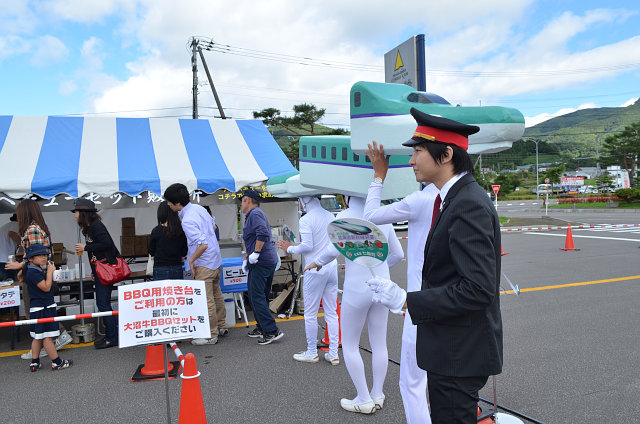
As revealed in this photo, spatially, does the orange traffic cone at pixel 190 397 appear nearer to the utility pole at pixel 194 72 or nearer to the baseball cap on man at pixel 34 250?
the baseball cap on man at pixel 34 250

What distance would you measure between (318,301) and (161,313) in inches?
73.8

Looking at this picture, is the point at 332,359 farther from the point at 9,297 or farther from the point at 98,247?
the point at 9,297

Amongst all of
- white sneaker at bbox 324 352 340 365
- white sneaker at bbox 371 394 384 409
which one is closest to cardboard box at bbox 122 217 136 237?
white sneaker at bbox 324 352 340 365

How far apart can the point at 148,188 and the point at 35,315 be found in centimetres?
232

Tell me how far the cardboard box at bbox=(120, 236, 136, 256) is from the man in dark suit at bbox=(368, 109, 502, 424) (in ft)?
26.6

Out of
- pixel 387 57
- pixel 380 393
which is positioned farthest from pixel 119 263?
pixel 387 57

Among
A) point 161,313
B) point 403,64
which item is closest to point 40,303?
point 161,313

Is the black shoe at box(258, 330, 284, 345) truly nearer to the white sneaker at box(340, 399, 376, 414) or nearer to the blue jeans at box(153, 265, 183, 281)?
the blue jeans at box(153, 265, 183, 281)

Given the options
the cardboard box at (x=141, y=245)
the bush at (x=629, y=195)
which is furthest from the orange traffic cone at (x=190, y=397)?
the bush at (x=629, y=195)

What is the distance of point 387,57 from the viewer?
5.66 meters

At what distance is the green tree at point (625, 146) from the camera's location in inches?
2217

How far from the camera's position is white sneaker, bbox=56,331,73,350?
594 centimetres

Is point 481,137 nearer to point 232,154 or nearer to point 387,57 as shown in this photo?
point 387,57

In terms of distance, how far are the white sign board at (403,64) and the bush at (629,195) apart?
138ft
